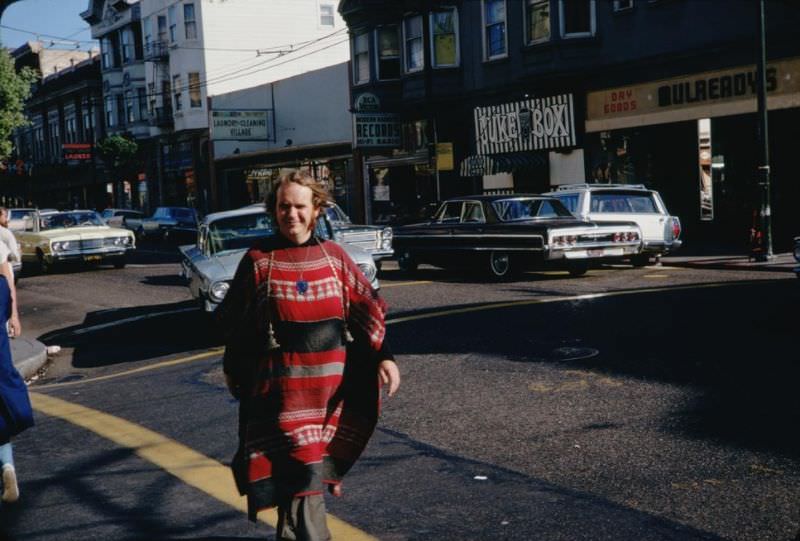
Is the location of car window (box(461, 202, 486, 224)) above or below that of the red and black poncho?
above

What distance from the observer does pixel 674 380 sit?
784 cm

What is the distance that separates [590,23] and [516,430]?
2135 cm

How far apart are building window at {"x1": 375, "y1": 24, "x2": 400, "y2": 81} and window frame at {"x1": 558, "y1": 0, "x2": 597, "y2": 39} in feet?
29.3

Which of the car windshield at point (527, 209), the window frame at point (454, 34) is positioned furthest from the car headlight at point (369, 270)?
the window frame at point (454, 34)

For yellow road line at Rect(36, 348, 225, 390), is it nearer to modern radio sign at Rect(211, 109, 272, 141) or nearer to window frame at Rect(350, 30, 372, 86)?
window frame at Rect(350, 30, 372, 86)

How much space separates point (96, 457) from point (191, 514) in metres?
1.69

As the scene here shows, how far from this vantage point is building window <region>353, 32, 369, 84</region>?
114 feet

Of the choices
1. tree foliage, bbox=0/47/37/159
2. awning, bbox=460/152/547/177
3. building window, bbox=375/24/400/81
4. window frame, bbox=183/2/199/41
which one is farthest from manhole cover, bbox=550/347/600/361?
window frame, bbox=183/2/199/41

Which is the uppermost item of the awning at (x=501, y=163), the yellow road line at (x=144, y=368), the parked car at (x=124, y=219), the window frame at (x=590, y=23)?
the window frame at (x=590, y=23)

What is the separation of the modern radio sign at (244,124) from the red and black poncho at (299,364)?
128 feet

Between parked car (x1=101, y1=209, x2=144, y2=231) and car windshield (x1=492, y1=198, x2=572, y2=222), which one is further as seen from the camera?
parked car (x1=101, y1=209, x2=144, y2=231)

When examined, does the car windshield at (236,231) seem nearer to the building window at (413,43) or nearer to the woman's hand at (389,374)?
the woman's hand at (389,374)

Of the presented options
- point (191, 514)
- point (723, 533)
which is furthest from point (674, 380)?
point (191, 514)

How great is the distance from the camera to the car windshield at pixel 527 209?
56.6ft
